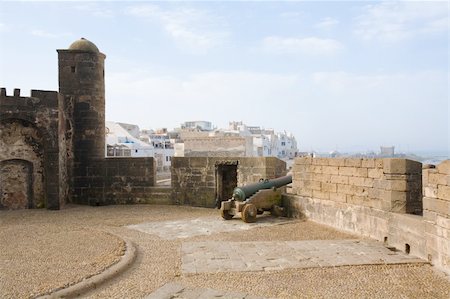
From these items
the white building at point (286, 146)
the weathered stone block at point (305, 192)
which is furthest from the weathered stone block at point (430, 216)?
the white building at point (286, 146)

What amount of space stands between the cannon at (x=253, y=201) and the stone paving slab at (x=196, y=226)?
22cm

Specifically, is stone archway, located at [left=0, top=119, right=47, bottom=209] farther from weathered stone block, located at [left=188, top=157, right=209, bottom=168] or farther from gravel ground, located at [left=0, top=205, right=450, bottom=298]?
weathered stone block, located at [left=188, top=157, right=209, bottom=168]

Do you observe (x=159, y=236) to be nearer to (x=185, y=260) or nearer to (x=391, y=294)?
(x=185, y=260)

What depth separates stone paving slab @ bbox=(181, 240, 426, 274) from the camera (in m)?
6.25

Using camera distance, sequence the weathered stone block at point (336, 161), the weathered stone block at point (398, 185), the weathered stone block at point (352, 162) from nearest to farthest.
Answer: the weathered stone block at point (398, 185) → the weathered stone block at point (352, 162) → the weathered stone block at point (336, 161)

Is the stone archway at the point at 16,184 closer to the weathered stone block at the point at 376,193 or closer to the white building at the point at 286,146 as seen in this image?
the weathered stone block at the point at 376,193

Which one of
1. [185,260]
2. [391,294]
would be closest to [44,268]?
[185,260]

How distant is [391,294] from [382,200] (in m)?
3.36

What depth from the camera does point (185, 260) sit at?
21.7 ft

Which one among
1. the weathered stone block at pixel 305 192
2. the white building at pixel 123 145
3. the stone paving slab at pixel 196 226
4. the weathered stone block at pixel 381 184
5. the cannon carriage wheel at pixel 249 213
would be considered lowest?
the stone paving slab at pixel 196 226

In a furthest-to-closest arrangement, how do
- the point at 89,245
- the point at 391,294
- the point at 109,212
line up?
the point at 109,212
the point at 89,245
the point at 391,294

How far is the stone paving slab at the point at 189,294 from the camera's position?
498 cm

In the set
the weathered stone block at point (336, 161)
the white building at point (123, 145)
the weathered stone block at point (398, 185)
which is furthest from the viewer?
the white building at point (123, 145)

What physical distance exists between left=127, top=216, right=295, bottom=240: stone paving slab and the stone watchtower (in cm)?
529
